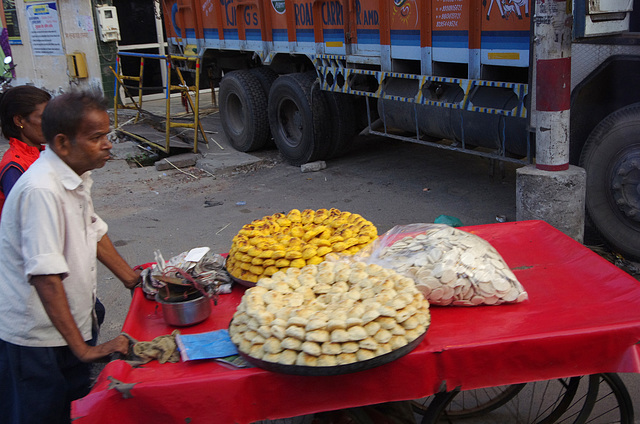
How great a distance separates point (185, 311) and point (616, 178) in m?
3.76

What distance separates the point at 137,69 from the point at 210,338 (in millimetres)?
13736

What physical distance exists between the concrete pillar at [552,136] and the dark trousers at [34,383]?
361 cm

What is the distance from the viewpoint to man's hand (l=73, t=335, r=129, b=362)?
2.14 metres

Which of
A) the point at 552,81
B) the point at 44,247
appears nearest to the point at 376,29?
the point at 552,81

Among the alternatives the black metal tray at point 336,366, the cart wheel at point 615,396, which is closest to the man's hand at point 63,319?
the black metal tray at point 336,366

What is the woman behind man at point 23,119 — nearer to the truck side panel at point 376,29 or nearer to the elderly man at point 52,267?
the elderly man at point 52,267

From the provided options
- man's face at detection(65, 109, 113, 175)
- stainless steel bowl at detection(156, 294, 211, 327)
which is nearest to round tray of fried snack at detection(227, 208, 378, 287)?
stainless steel bowl at detection(156, 294, 211, 327)

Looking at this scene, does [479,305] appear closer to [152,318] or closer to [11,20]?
[152,318]

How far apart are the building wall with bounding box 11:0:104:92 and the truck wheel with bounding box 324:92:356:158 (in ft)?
23.3

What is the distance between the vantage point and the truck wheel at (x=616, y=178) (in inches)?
183

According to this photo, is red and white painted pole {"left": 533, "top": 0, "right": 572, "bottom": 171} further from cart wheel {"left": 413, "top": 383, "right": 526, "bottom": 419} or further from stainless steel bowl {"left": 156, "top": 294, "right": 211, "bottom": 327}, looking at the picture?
stainless steel bowl {"left": 156, "top": 294, "right": 211, "bottom": 327}

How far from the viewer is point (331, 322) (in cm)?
203

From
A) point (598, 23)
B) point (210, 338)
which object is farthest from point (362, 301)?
point (598, 23)

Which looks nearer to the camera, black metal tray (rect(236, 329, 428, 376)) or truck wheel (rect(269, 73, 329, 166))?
black metal tray (rect(236, 329, 428, 376))
